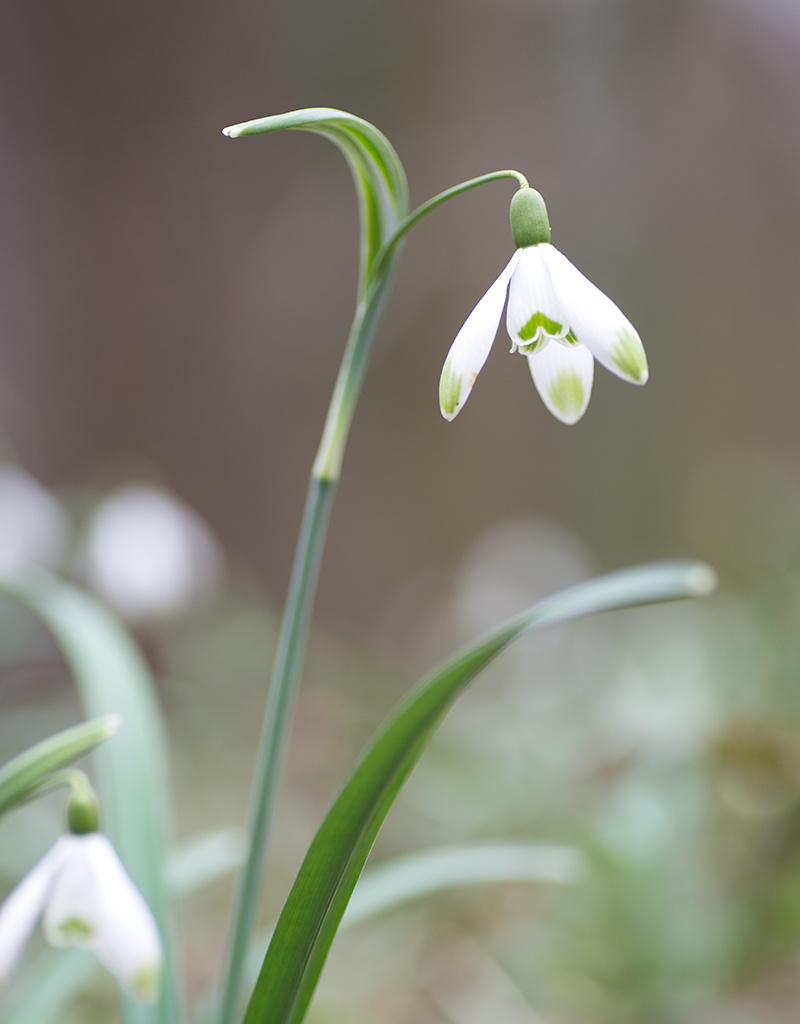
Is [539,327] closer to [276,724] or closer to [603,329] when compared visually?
[603,329]

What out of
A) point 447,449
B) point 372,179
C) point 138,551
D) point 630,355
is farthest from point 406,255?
point 630,355

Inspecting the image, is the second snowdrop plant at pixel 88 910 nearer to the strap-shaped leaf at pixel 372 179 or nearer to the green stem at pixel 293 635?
the green stem at pixel 293 635

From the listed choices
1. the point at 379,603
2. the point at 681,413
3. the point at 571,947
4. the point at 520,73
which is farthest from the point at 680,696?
the point at 520,73

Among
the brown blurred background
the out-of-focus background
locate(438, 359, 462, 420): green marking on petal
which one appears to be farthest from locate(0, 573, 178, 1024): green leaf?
the brown blurred background

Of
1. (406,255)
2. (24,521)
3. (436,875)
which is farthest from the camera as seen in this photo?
(406,255)

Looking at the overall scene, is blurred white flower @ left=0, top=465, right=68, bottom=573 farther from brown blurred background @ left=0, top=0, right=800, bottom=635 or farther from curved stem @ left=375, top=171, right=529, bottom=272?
brown blurred background @ left=0, top=0, right=800, bottom=635

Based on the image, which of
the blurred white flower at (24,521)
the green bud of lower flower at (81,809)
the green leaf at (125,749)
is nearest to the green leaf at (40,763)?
the green bud of lower flower at (81,809)

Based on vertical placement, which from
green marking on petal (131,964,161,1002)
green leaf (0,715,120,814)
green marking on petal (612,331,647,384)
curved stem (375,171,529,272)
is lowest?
green marking on petal (131,964,161,1002)
